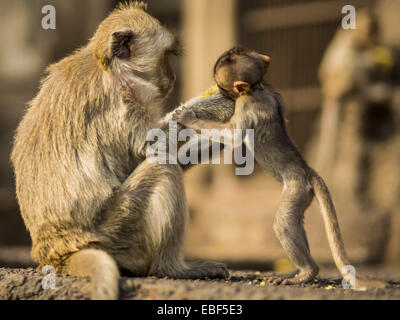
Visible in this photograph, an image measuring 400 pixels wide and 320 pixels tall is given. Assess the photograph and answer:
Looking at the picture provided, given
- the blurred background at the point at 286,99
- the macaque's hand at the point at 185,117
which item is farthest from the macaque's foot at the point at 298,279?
the blurred background at the point at 286,99

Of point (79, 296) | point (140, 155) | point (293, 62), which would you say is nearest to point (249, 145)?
point (140, 155)

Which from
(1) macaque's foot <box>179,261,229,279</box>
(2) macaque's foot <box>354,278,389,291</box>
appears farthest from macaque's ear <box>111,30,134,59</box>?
(2) macaque's foot <box>354,278,389,291</box>

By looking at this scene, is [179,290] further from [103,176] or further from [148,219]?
[103,176]

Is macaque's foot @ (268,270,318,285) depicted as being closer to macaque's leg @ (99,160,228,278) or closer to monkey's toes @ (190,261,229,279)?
monkey's toes @ (190,261,229,279)

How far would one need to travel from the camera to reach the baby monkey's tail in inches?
167

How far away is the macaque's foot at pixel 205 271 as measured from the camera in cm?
477

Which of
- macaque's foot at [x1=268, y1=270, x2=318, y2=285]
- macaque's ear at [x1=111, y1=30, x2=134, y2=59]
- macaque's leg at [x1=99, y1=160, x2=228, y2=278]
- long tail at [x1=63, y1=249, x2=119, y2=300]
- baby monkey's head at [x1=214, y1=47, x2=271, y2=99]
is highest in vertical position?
macaque's ear at [x1=111, y1=30, x2=134, y2=59]

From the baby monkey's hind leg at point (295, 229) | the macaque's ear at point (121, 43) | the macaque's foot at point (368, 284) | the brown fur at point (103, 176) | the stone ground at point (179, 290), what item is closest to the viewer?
the stone ground at point (179, 290)

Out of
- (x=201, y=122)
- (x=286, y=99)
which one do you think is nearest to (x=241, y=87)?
(x=201, y=122)

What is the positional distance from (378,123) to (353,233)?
2092 mm

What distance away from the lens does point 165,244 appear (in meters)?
4.54

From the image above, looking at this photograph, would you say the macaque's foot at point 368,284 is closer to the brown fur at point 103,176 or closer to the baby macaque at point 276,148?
the baby macaque at point 276,148

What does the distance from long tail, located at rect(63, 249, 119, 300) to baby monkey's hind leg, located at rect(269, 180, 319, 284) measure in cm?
107

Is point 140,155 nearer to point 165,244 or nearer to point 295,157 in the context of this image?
point 165,244
